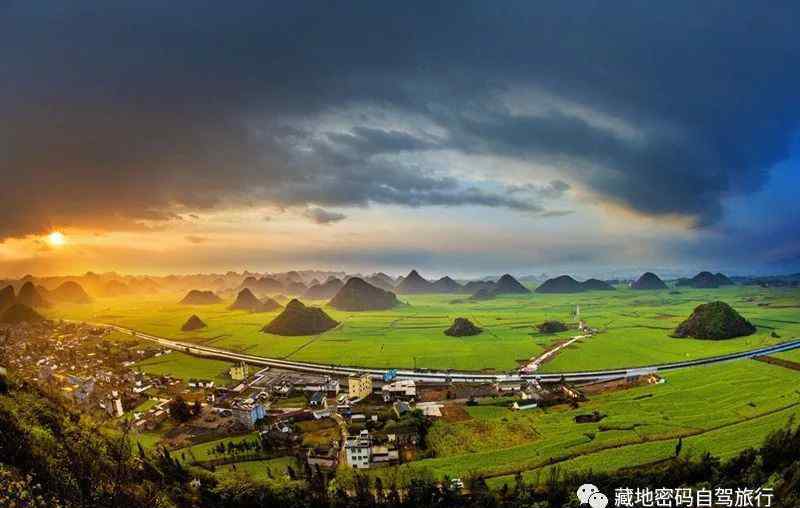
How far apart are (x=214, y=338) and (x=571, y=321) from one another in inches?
1799

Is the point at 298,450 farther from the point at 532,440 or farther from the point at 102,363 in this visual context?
the point at 102,363

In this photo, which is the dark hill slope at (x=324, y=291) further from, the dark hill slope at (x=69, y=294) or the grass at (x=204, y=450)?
the grass at (x=204, y=450)

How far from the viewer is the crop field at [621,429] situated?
16953 mm

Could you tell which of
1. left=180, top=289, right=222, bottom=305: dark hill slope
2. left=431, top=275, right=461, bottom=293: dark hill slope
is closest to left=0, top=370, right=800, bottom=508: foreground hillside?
left=180, top=289, right=222, bottom=305: dark hill slope

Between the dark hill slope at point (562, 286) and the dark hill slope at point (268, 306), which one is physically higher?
the dark hill slope at point (562, 286)

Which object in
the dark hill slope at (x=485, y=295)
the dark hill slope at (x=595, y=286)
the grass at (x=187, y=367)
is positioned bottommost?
the grass at (x=187, y=367)

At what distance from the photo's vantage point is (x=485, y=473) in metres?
16.3

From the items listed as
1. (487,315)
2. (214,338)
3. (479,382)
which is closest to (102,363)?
(214,338)

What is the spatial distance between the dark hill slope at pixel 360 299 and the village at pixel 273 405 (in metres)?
46.0

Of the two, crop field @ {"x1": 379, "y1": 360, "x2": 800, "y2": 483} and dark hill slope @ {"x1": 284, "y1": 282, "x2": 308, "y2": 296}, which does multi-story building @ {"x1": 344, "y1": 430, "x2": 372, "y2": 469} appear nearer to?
crop field @ {"x1": 379, "y1": 360, "x2": 800, "y2": 483}

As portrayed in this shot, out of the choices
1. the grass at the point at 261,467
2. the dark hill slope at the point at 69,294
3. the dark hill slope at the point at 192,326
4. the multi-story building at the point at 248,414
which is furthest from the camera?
the dark hill slope at the point at 69,294

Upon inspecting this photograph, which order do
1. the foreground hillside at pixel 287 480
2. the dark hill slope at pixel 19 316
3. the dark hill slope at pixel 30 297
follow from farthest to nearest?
the dark hill slope at pixel 30 297, the dark hill slope at pixel 19 316, the foreground hillside at pixel 287 480

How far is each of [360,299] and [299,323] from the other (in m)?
28.8

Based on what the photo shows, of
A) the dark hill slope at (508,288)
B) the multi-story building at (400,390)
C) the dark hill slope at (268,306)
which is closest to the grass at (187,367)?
the multi-story building at (400,390)
